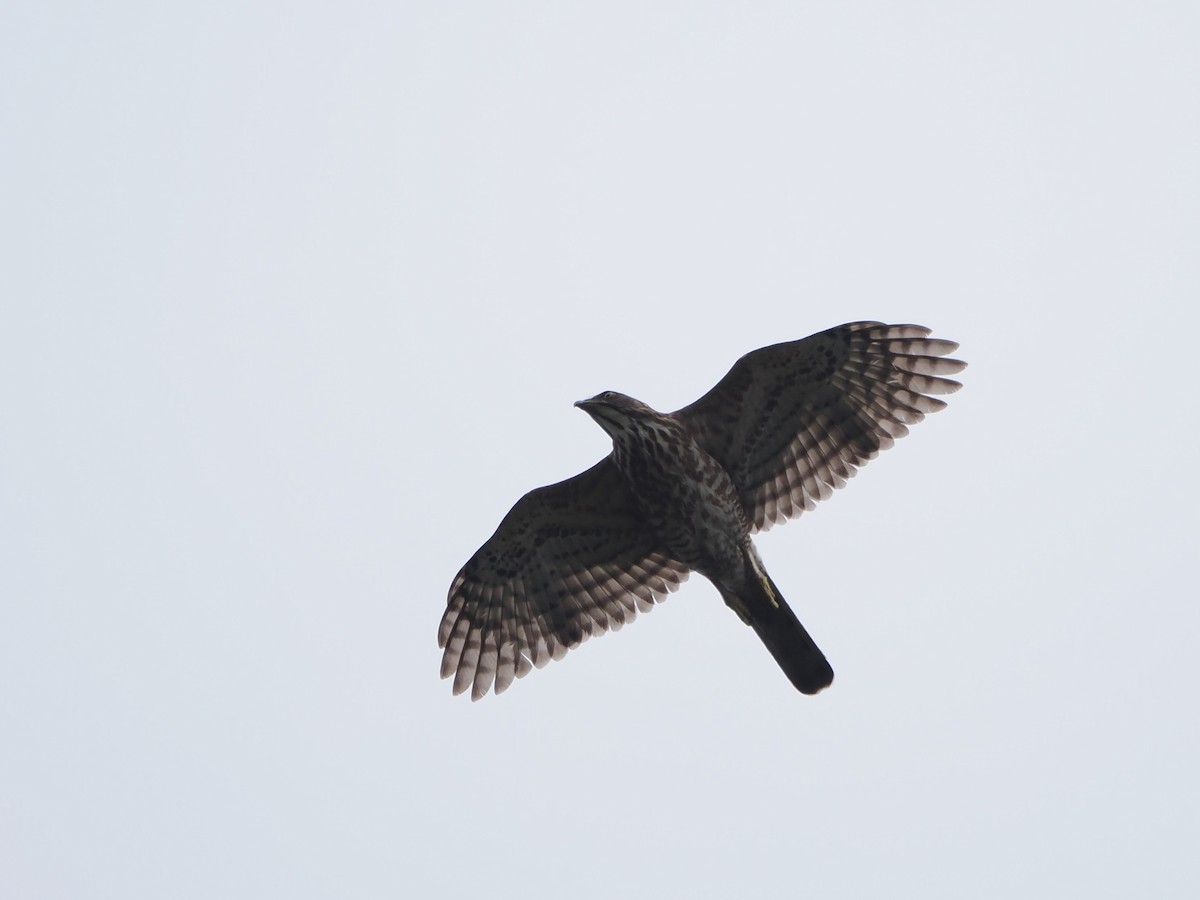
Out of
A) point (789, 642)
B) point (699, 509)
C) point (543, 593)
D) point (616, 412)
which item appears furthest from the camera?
point (543, 593)

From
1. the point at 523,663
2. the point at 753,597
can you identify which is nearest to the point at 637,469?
the point at 753,597

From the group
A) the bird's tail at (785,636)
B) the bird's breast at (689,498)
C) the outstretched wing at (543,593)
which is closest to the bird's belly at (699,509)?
the bird's breast at (689,498)

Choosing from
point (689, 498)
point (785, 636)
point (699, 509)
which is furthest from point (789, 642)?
point (689, 498)

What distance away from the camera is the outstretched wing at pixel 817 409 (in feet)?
35.0

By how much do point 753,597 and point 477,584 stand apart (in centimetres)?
223

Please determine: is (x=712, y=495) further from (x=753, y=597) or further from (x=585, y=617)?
(x=585, y=617)

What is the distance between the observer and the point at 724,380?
10.5 meters

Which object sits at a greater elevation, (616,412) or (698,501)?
(616,412)

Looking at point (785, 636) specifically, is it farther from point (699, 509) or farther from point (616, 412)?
point (616, 412)

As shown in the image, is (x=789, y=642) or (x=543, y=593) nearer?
(x=789, y=642)

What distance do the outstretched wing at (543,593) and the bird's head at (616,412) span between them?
1.05 m

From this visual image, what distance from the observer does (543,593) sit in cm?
1136

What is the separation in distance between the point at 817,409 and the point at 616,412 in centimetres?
167

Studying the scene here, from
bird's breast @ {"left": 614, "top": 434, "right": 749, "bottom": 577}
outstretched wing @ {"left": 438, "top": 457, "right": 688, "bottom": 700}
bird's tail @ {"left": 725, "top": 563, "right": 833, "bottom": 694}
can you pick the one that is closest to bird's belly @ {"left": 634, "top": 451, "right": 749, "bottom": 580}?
bird's breast @ {"left": 614, "top": 434, "right": 749, "bottom": 577}
